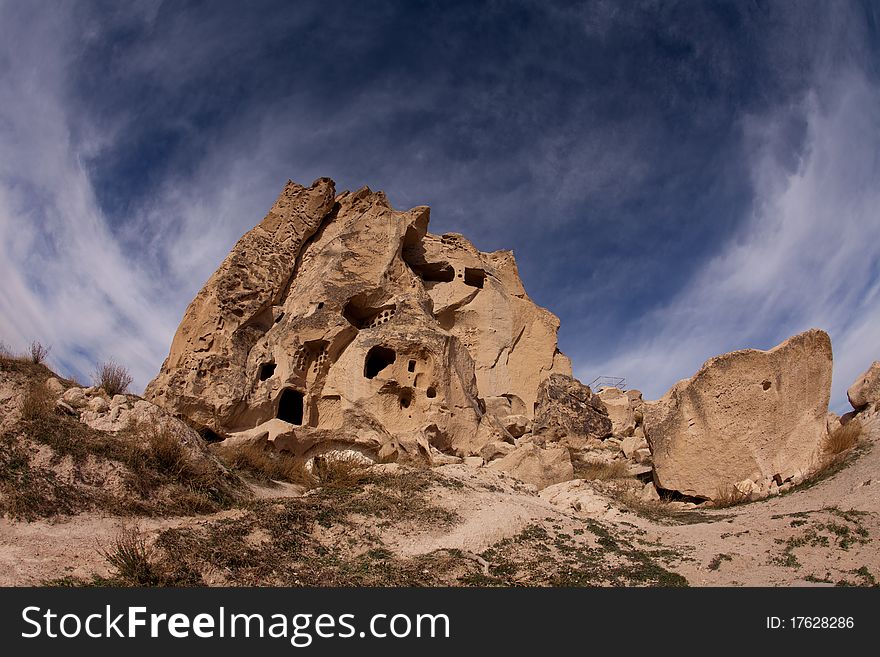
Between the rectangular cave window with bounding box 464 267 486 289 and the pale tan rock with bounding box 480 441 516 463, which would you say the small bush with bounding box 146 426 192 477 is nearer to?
the pale tan rock with bounding box 480 441 516 463

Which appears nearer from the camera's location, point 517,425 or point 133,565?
point 133,565

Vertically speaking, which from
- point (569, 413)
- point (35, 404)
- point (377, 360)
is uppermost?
point (377, 360)

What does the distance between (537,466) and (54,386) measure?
328 inches

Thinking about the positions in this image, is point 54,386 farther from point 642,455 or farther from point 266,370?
Answer: point 642,455

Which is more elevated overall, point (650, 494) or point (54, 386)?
point (54, 386)

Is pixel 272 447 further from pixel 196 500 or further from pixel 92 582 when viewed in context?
pixel 92 582

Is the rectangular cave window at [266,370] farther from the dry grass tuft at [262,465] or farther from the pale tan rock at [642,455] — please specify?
the pale tan rock at [642,455]

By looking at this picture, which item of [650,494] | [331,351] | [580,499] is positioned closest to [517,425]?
[331,351]

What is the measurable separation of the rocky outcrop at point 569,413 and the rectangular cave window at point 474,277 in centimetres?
552

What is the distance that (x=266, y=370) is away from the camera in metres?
15.5

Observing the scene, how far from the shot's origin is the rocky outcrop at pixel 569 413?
670 inches

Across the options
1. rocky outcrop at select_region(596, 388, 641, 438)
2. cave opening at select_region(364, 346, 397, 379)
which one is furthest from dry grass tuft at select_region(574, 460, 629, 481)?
cave opening at select_region(364, 346, 397, 379)

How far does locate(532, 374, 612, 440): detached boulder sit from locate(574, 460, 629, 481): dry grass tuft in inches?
97.9

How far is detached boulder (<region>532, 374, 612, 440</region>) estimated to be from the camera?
675 inches
